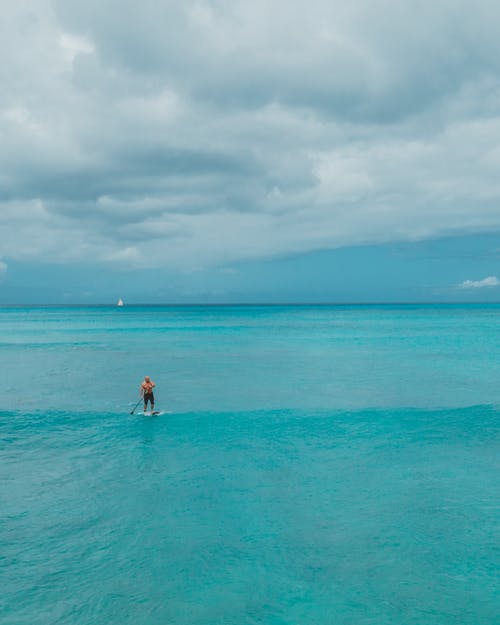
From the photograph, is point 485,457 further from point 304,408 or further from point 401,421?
point 304,408

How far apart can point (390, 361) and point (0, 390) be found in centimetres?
3513

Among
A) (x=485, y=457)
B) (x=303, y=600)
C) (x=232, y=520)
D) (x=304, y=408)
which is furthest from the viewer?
(x=304, y=408)

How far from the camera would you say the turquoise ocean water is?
33.4 feet

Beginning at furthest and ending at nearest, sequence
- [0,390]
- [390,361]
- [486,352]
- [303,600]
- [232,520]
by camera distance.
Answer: [486,352] < [390,361] < [0,390] < [232,520] < [303,600]

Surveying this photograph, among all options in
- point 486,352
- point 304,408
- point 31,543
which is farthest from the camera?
point 486,352

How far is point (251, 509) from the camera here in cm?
1412

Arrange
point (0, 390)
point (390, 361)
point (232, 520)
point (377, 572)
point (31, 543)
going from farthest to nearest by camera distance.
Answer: point (390, 361) < point (0, 390) < point (232, 520) < point (31, 543) < point (377, 572)

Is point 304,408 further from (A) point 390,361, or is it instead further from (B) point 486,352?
(B) point 486,352

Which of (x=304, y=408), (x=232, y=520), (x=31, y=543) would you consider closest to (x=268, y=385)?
(x=304, y=408)

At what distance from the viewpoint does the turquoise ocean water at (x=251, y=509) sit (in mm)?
10180

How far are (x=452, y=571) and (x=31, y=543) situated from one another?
10675mm

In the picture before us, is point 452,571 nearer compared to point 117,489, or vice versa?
point 452,571

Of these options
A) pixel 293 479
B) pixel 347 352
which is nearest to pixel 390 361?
pixel 347 352

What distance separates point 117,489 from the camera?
15727mm
